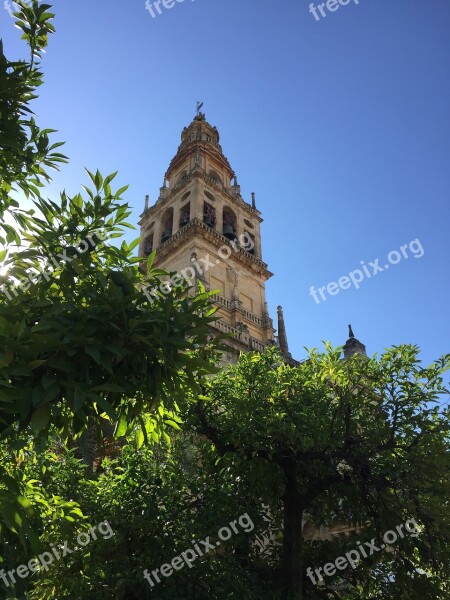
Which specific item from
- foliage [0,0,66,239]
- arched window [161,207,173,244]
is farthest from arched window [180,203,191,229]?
foliage [0,0,66,239]

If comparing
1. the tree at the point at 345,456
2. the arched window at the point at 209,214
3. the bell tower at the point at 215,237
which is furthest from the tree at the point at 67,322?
the arched window at the point at 209,214

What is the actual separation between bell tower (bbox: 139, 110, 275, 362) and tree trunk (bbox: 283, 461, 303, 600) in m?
13.8

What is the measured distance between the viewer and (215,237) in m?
30.2

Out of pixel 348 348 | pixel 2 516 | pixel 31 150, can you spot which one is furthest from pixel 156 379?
pixel 348 348

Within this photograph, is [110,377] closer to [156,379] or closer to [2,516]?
[156,379]

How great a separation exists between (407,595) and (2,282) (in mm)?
9130

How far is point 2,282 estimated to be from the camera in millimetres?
4996

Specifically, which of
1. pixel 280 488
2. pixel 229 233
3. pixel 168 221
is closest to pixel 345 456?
pixel 280 488

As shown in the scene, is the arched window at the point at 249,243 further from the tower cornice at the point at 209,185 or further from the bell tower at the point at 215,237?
the tower cornice at the point at 209,185

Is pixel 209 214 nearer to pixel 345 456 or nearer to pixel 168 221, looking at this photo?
pixel 168 221

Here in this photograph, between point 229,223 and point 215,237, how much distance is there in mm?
5533

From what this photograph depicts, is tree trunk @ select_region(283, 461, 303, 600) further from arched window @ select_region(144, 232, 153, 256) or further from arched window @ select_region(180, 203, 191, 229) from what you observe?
arched window @ select_region(144, 232, 153, 256)

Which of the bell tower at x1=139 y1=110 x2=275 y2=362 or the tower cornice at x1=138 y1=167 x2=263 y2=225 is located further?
the tower cornice at x1=138 y1=167 x2=263 y2=225

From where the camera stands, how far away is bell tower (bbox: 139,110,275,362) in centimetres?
2855
